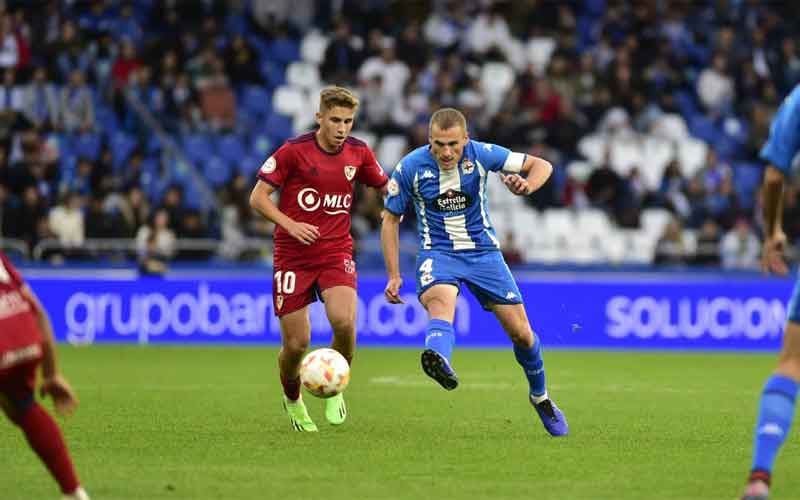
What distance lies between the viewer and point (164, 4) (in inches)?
1036

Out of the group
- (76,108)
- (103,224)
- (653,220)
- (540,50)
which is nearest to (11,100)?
(76,108)

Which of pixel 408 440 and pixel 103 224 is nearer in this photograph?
pixel 408 440

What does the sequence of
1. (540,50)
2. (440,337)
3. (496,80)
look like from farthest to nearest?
(540,50) → (496,80) → (440,337)

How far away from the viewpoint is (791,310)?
6.69 m

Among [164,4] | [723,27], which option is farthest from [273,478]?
[723,27]

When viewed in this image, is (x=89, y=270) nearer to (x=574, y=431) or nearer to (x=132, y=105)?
(x=132, y=105)

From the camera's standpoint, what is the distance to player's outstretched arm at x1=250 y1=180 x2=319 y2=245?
32.9ft

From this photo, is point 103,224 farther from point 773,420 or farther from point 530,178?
point 773,420

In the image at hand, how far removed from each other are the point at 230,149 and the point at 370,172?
1327 cm

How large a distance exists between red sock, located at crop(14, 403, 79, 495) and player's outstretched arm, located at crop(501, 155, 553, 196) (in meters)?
3.91

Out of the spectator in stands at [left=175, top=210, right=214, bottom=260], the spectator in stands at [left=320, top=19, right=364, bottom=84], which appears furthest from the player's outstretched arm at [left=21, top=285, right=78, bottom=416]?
the spectator in stands at [left=320, top=19, right=364, bottom=84]

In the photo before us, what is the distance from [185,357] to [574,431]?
363 inches

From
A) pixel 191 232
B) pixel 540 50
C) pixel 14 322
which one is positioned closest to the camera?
pixel 14 322

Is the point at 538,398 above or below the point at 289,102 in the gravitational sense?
below
